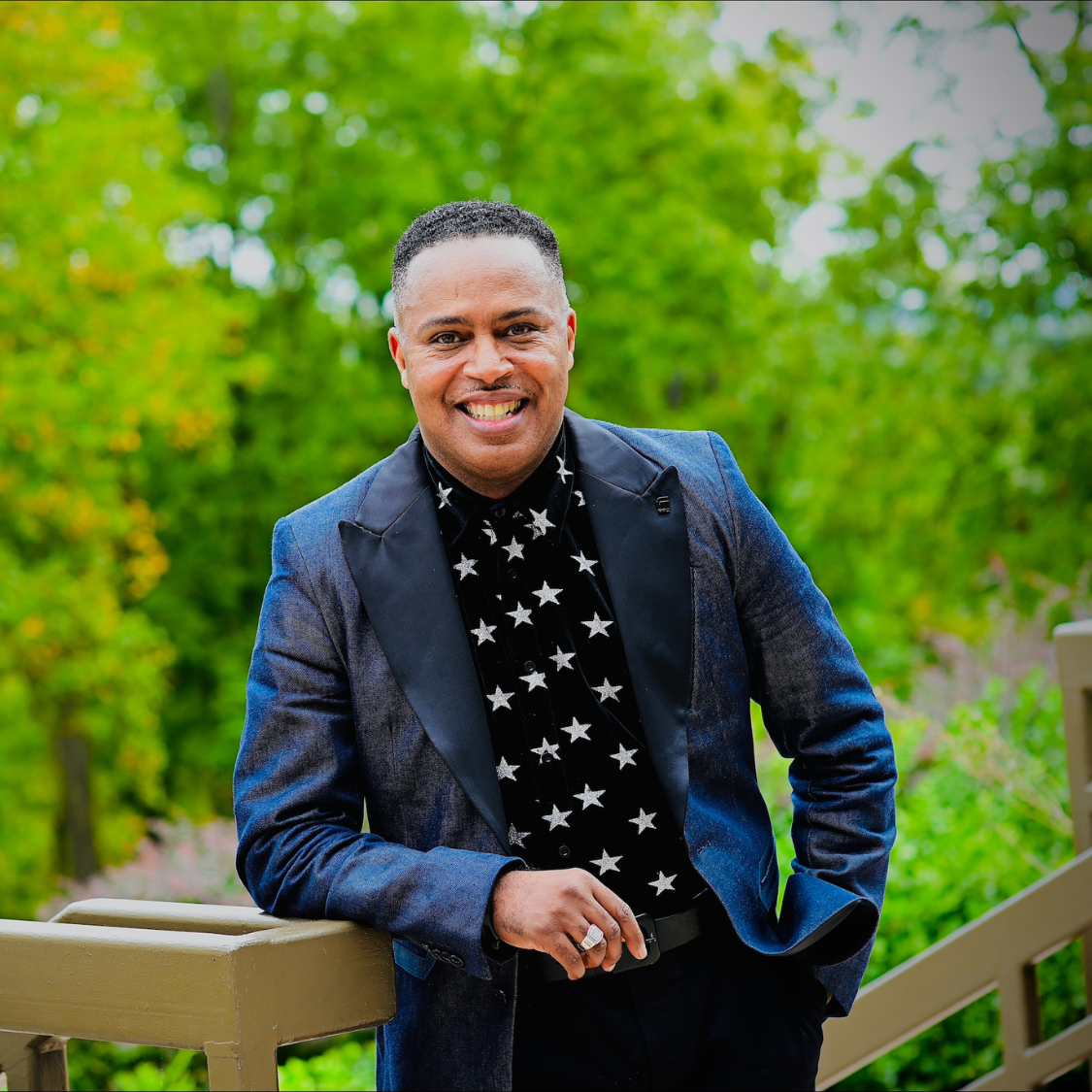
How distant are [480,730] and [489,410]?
0.50 metres

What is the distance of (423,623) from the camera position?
6.61 feet

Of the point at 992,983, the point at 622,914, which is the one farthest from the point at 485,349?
the point at 992,983

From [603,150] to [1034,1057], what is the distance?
11.2 metres

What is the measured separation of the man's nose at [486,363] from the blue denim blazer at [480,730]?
9.4 inches

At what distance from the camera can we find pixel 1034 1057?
9.05 feet

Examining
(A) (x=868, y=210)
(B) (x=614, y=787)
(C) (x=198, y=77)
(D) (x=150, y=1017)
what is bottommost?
(D) (x=150, y=1017)

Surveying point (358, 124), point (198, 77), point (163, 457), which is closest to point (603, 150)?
point (358, 124)

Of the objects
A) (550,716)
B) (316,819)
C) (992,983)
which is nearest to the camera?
(316,819)

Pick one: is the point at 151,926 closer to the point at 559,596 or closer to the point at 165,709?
the point at 559,596

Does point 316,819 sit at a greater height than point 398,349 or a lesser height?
lesser

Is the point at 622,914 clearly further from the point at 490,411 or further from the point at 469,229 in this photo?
the point at 469,229

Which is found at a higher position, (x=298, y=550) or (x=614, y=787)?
(x=298, y=550)

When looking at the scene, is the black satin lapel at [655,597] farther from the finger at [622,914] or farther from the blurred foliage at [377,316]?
the blurred foliage at [377,316]

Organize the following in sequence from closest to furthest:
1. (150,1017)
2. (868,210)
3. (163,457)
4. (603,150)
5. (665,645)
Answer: (150,1017) → (665,645) → (868,210) → (603,150) → (163,457)
